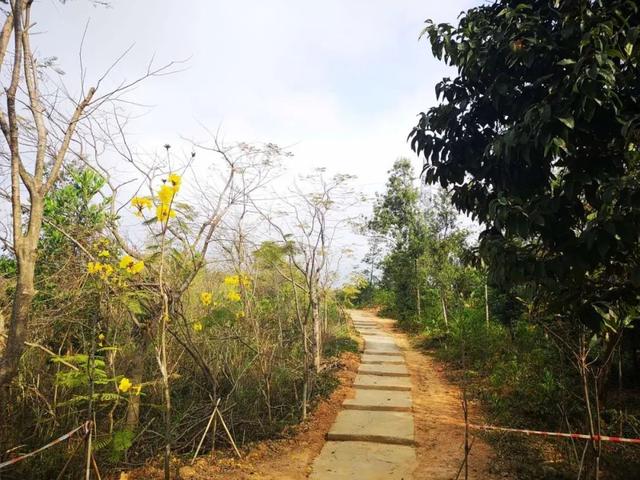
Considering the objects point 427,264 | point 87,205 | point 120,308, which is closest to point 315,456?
point 120,308

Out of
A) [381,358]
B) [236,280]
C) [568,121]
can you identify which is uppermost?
[568,121]

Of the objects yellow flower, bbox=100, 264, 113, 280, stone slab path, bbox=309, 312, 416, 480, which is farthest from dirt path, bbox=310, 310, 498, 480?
yellow flower, bbox=100, 264, 113, 280

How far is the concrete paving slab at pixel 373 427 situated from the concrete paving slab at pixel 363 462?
0.09m

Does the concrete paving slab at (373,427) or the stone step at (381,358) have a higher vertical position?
the stone step at (381,358)

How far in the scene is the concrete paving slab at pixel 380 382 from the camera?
19.6 feet

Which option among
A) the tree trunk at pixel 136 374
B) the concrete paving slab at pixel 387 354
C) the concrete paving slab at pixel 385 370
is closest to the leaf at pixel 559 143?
the tree trunk at pixel 136 374

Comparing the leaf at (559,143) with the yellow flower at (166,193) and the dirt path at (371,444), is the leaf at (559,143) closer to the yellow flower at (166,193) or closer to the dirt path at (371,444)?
the yellow flower at (166,193)

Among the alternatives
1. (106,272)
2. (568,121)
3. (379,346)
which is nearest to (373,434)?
(106,272)

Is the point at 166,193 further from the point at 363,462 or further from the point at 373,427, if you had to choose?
the point at 373,427

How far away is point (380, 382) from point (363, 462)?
8.52 feet

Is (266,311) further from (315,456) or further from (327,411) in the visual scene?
(315,456)

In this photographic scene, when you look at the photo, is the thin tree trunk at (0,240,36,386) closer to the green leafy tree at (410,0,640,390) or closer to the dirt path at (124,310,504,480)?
the dirt path at (124,310,504,480)

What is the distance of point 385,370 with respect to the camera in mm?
6906

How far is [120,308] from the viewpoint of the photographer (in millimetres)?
4363
